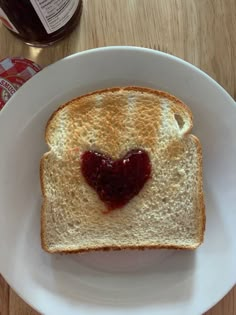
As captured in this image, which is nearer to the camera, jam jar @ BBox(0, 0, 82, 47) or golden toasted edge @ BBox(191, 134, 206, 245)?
jam jar @ BBox(0, 0, 82, 47)

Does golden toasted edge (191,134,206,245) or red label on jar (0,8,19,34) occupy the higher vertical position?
red label on jar (0,8,19,34)

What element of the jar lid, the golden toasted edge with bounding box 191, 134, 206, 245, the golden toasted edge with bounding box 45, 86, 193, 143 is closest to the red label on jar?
the jar lid

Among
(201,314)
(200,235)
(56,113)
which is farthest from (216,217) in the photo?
(56,113)

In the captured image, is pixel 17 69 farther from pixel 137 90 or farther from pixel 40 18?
pixel 137 90

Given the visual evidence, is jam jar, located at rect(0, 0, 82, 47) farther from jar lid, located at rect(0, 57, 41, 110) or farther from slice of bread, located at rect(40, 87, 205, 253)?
slice of bread, located at rect(40, 87, 205, 253)

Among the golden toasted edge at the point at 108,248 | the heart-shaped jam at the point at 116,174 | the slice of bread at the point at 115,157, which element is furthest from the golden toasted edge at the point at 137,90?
the golden toasted edge at the point at 108,248

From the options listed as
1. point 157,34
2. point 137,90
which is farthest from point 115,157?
point 157,34

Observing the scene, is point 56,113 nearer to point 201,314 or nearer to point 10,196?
point 10,196
